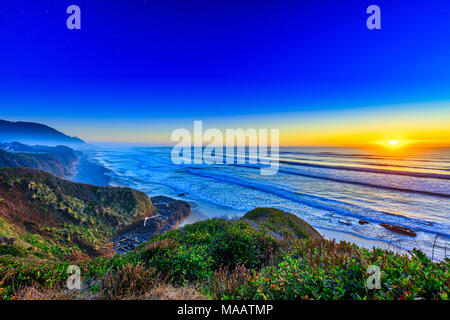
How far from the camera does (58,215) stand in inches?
376

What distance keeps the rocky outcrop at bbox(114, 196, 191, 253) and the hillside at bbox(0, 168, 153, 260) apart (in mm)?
571

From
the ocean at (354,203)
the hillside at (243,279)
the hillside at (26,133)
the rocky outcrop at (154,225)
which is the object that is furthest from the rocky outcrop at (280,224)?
the hillside at (26,133)

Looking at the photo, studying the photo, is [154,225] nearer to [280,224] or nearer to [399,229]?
[280,224]

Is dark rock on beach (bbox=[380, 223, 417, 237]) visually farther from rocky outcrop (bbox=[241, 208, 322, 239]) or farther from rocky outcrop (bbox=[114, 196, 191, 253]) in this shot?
rocky outcrop (bbox=[114, 196, 191, 253])

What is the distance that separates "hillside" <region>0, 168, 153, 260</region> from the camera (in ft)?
24.4

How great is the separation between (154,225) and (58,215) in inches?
209

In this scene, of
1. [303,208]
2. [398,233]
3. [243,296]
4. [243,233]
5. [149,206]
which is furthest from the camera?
[303,208]

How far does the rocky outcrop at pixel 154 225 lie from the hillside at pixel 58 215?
1.87 feet

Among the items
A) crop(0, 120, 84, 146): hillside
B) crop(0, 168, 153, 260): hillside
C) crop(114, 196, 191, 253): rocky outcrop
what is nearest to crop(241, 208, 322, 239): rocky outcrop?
crop(114, 196, 191, 253): rocky outcrop

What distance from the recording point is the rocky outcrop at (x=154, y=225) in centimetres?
1039
